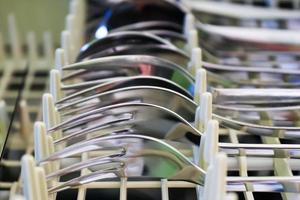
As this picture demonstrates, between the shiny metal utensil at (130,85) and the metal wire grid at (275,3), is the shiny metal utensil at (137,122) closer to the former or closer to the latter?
the shiny metal utensil at (130,85)

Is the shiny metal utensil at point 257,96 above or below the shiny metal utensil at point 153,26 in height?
below

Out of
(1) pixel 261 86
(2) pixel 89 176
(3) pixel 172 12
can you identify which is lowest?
(2) pixel 89 176

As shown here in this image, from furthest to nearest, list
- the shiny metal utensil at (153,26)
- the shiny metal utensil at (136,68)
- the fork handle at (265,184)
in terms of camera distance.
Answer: the shiny metal utensil at (153,26) → the shiny metal utensil at (136,68) → the fork handle at (265,184)

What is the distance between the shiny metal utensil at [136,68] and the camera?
20.0 inches

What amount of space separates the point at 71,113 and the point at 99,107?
24 millimetres

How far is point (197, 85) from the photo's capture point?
473mm

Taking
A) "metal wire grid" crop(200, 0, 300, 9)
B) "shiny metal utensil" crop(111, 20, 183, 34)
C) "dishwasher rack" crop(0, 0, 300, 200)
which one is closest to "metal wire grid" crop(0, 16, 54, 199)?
"dishwasher rack" crop(0, 0, 300, 200)

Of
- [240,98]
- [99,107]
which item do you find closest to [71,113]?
[99,107]

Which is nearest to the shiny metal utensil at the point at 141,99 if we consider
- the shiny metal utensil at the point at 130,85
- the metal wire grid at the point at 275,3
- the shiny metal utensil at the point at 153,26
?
the shiny metal utensil at the point at 130,85

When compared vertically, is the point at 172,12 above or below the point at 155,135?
above

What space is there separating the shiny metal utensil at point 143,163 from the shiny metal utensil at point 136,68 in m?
0.10

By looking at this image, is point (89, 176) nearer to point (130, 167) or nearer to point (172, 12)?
point (130, 167)

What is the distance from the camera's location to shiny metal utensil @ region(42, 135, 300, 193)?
0.41m

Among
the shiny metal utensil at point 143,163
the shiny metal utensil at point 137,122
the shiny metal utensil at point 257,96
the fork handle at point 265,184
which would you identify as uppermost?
the shiny metal utensil at point 257,96
